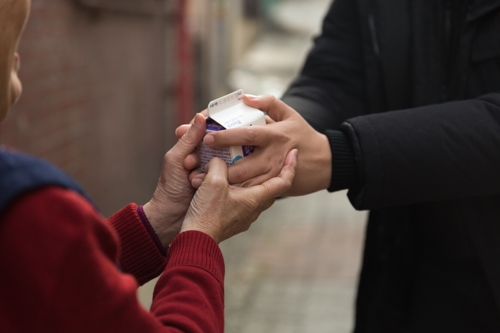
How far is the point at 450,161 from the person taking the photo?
57.9 inches

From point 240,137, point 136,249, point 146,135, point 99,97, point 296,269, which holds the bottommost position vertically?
point 296,269

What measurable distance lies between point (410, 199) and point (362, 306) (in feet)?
1.86

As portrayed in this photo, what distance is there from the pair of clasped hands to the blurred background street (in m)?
1.77

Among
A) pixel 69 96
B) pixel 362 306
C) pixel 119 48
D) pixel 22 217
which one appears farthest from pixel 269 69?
pixel 22 217

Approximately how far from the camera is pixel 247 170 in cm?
148

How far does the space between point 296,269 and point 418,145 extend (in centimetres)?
319

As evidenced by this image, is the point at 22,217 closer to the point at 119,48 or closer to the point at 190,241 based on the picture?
the point at 190,241

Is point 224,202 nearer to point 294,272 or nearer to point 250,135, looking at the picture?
point 250,135

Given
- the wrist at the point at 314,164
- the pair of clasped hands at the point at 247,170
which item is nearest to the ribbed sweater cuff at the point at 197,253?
the pair of clasped hands at the point at 247,170

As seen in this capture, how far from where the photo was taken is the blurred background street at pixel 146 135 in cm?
350

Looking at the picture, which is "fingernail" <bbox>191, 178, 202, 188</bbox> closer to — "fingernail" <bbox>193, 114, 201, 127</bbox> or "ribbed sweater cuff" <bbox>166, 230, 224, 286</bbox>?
"fingernail" <bbox>193, 114, 201, 127</bbox>

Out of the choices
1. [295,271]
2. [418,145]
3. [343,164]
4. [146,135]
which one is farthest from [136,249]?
[146,135]

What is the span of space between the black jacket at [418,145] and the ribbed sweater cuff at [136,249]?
1.71ft

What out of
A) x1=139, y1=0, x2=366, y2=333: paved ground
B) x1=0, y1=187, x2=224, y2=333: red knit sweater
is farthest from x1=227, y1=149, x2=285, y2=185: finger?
x1=139, y1=0, x2=366, y2=333: paved ground
